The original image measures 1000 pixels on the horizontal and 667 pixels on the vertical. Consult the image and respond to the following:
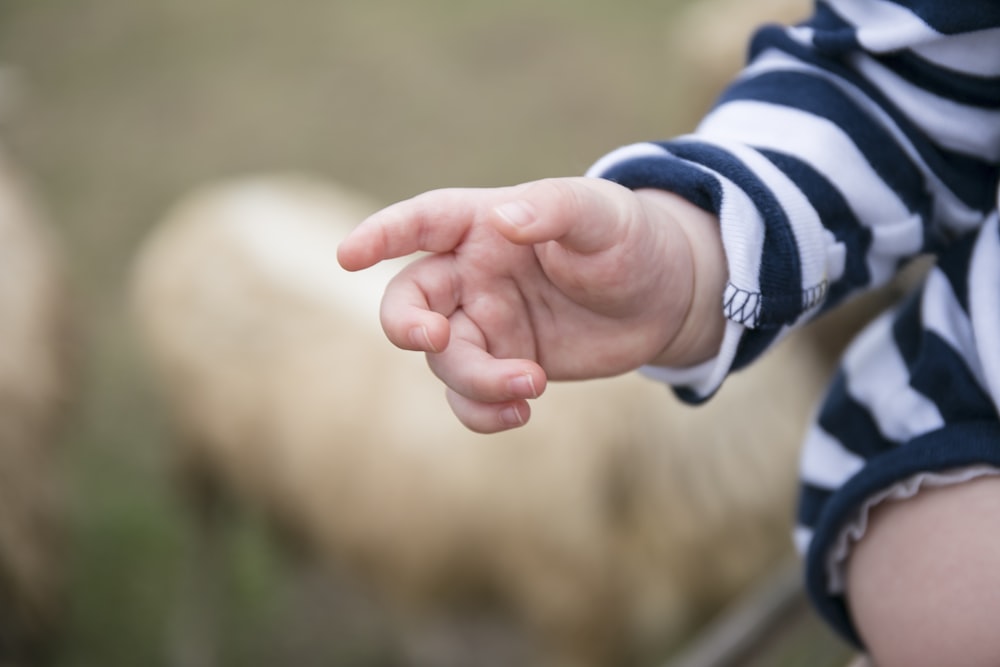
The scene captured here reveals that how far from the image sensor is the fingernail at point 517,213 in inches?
16.5

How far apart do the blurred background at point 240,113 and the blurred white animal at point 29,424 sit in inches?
23.9

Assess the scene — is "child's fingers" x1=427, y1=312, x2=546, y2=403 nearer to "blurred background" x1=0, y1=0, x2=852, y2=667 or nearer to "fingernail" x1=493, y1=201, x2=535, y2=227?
"fingernail" x1=493, y1=201, x2=535, y2=227

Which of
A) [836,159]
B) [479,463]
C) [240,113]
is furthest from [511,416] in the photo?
[240,113]

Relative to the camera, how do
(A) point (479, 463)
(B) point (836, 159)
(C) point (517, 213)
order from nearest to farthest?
(C) point (517, 213), (B) point (836, 159), (A) point (479, 463)

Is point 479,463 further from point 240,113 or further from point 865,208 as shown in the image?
point 240,113

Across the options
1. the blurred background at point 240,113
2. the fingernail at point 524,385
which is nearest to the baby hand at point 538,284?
the fingernail at point 524,385

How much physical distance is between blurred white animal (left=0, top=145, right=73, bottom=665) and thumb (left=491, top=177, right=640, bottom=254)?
1093 mm

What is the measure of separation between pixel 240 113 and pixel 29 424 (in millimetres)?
2294

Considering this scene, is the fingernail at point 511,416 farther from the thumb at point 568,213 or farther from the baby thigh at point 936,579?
the baby thigh at point 936,579

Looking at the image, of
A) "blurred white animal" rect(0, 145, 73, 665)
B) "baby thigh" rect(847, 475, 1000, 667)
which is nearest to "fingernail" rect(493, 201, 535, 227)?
"baby thigh" rect(847, 475, 1000, 667)

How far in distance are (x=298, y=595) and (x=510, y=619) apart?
2.15 feet

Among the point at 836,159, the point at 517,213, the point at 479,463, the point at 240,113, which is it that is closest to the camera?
the point at 517,213

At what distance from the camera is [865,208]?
21.7 inches

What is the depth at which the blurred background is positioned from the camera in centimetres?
234
